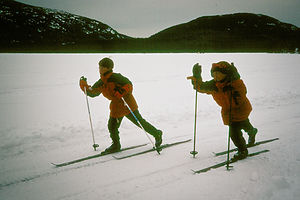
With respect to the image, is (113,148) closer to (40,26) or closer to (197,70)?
(197,70)

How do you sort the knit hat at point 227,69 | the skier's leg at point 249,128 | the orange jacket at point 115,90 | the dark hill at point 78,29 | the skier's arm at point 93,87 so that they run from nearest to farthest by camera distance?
the knit hat at point 227,69 < the skier's leg at point 249,128 < the orange jacket at point 115,90 < the skier's arm at point 93,87 < the dark hill at point 78,29

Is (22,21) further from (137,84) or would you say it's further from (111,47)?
(137,84)

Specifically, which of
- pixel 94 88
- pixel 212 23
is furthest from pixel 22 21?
pixel 94 88

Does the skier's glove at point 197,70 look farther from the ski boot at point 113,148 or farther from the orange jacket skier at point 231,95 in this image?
the ski boot at point 113,148

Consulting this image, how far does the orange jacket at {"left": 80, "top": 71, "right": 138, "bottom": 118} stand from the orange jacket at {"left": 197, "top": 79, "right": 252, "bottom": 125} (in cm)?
134

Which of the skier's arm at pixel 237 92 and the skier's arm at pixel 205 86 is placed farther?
the skier's arm at pixel 205 86

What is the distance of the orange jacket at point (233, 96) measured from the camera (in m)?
3.43

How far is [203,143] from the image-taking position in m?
4.58

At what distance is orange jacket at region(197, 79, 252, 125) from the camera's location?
3.43m

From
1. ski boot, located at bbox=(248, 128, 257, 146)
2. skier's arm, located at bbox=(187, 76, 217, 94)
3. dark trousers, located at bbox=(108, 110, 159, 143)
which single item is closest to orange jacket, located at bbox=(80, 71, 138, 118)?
dark trousers, located at bbox=(108, 110, 159, 143)

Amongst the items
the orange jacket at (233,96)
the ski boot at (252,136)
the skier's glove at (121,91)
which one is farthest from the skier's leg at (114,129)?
the ski boot at (252,136)

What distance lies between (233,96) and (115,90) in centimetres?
207

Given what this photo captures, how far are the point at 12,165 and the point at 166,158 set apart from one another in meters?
2.84

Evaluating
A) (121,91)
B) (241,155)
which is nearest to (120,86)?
(121,91)
